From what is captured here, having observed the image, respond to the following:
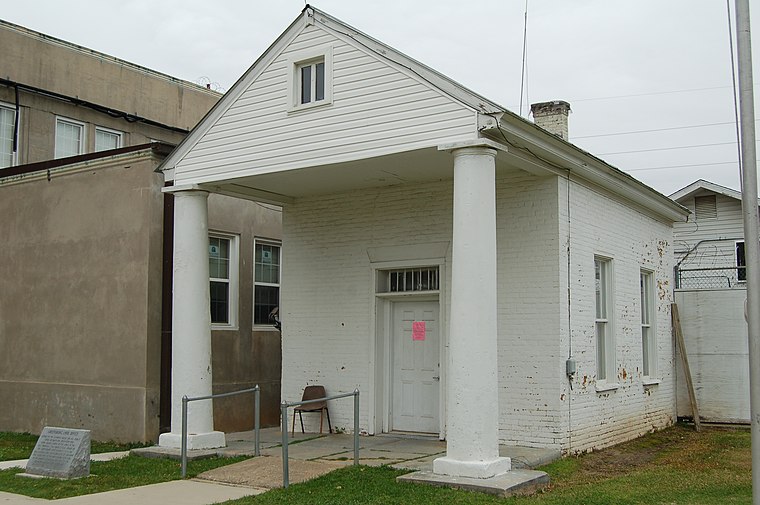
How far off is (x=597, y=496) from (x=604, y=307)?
5216mm

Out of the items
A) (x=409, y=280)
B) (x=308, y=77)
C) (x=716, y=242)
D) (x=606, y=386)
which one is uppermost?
(x=308, y=77)

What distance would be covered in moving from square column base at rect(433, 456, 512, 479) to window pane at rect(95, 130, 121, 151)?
14.9 metres

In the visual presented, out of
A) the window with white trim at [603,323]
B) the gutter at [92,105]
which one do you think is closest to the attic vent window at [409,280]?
the window with white trim at [603,323]

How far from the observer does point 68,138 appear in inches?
833

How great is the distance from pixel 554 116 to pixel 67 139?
476 inches

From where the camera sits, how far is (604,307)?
13.9 m

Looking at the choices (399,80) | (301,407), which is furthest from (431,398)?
(399,80)

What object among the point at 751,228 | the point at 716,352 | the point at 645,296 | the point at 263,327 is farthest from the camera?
the point at 716,352

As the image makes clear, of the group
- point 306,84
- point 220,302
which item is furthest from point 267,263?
point 306,84

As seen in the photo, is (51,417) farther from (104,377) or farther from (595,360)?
(595,360)

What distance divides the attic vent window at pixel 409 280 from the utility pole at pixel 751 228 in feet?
20.0

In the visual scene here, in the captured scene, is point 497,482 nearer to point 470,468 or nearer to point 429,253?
point 470,468

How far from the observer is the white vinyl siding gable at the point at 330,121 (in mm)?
10570

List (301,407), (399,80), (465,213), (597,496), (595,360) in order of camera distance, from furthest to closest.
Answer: (301,407), (595,360), (399,80), (465,213), (597,496)
